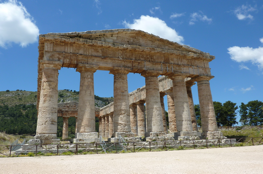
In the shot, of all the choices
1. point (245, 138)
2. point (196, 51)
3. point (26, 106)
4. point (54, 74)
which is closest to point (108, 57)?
point (54, 74)

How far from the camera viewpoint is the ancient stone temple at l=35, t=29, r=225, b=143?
57.6ft

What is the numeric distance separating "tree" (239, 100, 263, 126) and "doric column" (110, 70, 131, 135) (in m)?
60.6

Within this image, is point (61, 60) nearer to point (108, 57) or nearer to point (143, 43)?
point (108, 57)

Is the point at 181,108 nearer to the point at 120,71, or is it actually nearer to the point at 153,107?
the point at 153,107

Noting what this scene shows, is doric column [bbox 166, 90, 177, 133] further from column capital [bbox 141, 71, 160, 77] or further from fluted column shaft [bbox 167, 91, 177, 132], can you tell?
column capital [bbox 141, 71, 160, 77]

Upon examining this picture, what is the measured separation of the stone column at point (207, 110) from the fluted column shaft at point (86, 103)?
41.1 ft

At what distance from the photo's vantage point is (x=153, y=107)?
20734 mm

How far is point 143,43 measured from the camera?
21.9 m

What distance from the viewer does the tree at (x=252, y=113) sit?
65113 millimetres

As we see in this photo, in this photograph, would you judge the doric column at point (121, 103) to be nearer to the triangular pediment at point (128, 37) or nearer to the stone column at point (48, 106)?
the triangular pediment at point (128, 37)

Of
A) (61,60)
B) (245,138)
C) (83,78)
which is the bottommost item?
(245,138)

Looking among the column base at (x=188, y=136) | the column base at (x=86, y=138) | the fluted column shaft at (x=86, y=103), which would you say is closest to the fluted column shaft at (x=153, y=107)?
the column base at (x=188, y=136)

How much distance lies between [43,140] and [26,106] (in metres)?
77.5

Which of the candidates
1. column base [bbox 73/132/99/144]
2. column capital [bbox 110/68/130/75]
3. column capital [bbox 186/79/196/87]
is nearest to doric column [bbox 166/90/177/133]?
column capital [bbox 186/79/196/87]
